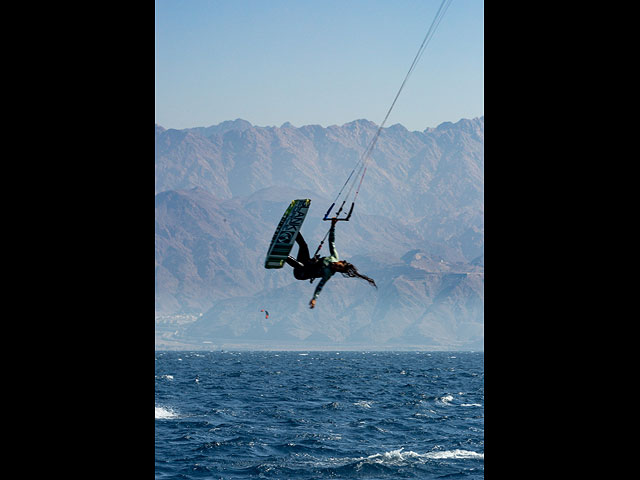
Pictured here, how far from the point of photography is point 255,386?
362ft

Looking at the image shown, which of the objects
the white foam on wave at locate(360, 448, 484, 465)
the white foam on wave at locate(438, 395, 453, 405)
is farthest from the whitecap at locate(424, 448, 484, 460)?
the white foam on wave at locate(438, 395, 453, 405)

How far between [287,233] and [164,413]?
58.3m

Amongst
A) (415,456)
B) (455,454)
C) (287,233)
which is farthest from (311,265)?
(455,454)

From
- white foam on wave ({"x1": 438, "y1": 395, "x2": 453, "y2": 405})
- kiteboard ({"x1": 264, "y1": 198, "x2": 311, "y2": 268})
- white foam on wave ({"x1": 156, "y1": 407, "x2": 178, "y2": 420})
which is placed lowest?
white foam on wave ({"x1": 438, "y1": 395, "x2": 453, "y2": 405})

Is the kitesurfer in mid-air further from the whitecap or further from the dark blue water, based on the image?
the whitecap

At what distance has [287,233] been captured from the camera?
1711cm

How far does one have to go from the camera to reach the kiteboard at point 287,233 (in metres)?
17.0

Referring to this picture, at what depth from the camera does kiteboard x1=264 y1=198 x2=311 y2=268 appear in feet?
55.8

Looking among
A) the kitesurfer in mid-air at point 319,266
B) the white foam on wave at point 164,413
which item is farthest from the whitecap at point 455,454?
A: the kitesurfer in mid-air at point 319,266

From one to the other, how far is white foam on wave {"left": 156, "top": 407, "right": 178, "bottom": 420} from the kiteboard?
2130 inches
